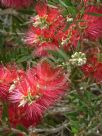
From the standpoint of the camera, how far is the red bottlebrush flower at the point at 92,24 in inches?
63.2

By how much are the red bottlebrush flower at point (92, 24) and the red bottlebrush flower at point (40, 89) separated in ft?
0.52

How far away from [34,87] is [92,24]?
0.96 feet

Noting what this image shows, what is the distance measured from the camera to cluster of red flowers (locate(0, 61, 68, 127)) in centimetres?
151

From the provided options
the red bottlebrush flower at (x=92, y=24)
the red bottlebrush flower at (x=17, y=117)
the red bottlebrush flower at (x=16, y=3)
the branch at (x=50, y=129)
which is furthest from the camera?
the red bottlebrush flower at (x=16, y=3)

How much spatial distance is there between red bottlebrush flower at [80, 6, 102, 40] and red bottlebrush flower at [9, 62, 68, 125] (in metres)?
0.16

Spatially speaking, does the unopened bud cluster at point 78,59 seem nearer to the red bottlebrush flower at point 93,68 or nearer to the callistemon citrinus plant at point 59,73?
the callistemon citrinus plant at point 59,73

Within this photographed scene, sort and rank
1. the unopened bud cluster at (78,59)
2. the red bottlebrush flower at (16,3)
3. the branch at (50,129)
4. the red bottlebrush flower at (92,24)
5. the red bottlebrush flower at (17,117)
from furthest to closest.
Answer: the red bottlebrush flower at (16,3) < the branch at (50,129) < the red bottlebrush flower at (17,117) < the red bottlebrush flower at (92,24) < the unopened bud cluster at (78,59)

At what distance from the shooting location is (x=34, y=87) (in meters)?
1.52

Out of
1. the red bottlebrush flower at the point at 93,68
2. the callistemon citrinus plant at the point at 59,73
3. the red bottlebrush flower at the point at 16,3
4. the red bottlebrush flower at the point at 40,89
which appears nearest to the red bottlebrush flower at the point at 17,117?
the callistemon citrinus plant at the point at 59,73

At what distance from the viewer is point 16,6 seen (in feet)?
7.00

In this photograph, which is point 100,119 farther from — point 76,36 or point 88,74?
point 76,36

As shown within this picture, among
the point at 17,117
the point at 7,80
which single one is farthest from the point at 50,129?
the point at 7,80

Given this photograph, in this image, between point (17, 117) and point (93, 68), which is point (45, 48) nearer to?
point (93, 68)

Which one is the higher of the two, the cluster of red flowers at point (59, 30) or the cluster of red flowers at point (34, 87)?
the cluster of red flowers at point (59, 30)
